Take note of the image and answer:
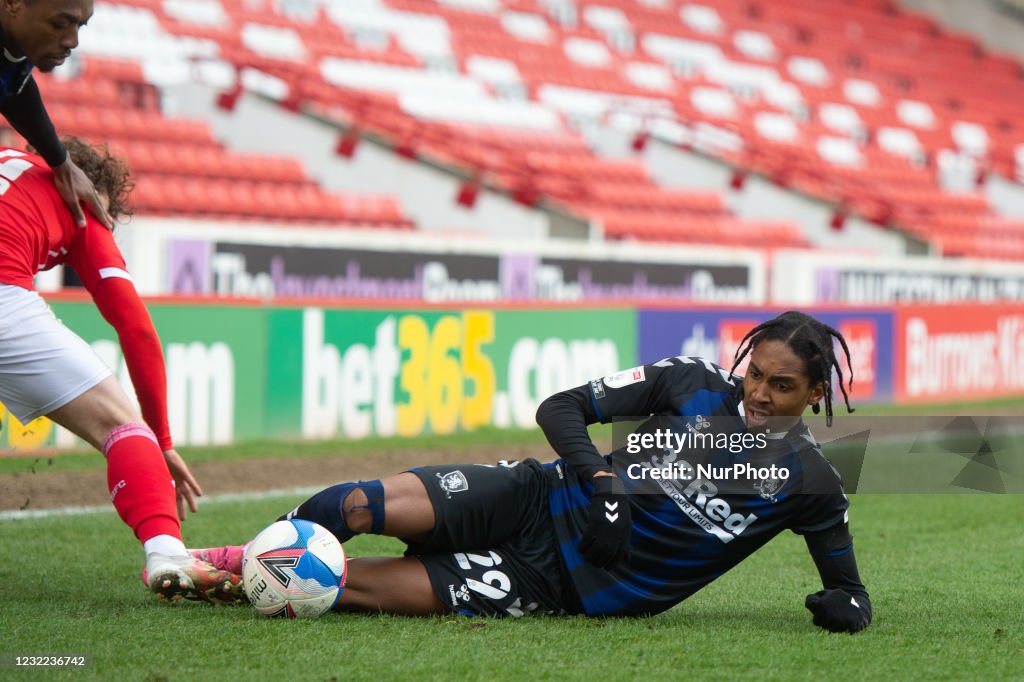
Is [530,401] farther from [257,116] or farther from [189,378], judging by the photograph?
[257,116]

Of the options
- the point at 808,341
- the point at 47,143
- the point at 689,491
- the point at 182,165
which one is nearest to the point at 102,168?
A: the point at 47,143

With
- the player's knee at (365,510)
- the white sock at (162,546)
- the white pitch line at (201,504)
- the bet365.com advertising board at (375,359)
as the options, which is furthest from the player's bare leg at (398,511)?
the bet365.com advertising board at (375,359)

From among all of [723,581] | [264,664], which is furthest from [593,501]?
[723,581]

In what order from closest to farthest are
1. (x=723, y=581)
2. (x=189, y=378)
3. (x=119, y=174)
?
(x=119, y=174), (x=723, y=581), (x=189, y=378)

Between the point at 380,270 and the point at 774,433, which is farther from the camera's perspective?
the point at 380,270

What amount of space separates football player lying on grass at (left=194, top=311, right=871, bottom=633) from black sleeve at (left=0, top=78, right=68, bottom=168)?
136 centimetres

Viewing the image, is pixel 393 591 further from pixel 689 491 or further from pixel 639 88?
pixel 639 88

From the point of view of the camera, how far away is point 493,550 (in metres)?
4.31

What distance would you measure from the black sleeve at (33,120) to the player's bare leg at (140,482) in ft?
2.48

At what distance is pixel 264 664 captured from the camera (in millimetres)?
3607

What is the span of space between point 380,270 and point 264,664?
862cm

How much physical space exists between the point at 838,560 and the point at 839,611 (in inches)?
6.2

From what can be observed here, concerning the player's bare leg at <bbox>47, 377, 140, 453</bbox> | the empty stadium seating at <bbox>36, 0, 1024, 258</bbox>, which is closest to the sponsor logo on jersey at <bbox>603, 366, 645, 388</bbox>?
the player's bare leg at <bbox>47, 377, 140, 453</bbox>

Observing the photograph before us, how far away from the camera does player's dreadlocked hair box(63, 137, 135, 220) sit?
4766 millimetres
